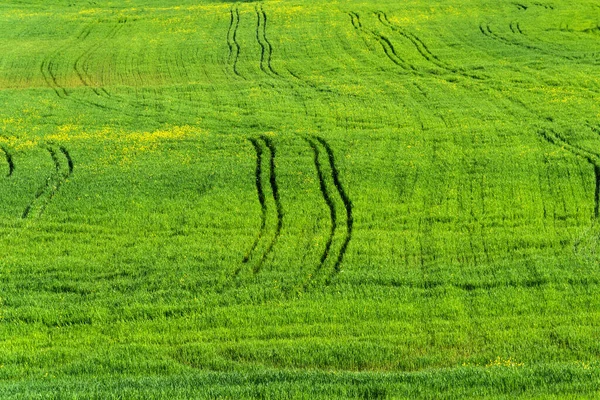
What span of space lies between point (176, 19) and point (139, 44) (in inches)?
301

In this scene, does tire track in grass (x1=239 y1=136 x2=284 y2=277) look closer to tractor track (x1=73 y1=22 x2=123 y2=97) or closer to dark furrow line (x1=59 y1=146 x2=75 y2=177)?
dark furrow line (x1=59 y1=146 x2=75 y2=177)

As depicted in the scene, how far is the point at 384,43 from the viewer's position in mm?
A: 51875

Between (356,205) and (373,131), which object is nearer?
(356,205)

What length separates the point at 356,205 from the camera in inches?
1065

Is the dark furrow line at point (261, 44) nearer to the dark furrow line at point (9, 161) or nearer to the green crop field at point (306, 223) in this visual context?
the green crop field at point (306, 223)

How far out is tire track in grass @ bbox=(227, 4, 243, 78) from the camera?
4977 cm

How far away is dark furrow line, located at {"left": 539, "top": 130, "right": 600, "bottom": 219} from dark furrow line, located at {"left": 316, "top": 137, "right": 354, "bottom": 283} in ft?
26.5

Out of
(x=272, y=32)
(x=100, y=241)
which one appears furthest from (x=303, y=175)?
(x=272, y=32)

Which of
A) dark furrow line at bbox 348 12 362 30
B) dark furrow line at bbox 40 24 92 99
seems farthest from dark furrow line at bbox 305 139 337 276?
dark furrow line at bbox 348 12 362 30

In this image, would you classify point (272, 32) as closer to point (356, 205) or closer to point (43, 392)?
point (356, 205)

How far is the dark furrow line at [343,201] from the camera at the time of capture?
76.4ft

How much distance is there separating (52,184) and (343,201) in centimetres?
1118

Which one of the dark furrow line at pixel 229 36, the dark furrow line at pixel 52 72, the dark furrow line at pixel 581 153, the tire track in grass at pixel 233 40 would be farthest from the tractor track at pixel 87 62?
the dark furrow line at pixel 581 153

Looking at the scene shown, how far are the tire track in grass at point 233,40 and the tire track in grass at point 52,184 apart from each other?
16.7 m
